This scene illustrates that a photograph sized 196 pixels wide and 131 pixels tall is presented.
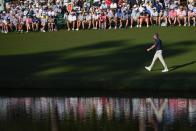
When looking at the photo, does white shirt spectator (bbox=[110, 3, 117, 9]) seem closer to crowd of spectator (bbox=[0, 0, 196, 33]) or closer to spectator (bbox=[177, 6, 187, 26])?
crowd of spectator (bbox=[0, 0, 196, 33])

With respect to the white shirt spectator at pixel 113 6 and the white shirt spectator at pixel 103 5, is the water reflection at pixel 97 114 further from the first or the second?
the white shirt spectator at pixel 113 6

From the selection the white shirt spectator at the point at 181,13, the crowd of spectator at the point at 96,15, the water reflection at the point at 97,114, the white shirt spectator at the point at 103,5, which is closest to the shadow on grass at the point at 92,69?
the water reflection at the point at 97,114

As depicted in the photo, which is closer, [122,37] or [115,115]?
[115,115]

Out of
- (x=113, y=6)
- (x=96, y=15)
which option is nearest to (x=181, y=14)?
(x=113, y=6)

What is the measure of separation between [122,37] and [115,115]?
63.8 ft

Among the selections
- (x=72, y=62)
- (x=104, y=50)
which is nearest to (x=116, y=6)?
(x=104, y=50)

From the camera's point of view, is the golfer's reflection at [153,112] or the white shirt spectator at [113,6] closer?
the golfer's reflection at [153,112]

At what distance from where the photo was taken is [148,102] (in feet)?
76.9

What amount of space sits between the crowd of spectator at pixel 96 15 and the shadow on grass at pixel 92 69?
247 inches

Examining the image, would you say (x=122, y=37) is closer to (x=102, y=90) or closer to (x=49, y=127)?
(x=102, y=90)

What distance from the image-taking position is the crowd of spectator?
44.4 m

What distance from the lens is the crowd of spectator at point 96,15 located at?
44.4 meters

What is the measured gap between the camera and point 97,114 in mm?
21062

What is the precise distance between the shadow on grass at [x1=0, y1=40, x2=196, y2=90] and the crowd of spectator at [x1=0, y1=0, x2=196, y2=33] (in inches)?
247
